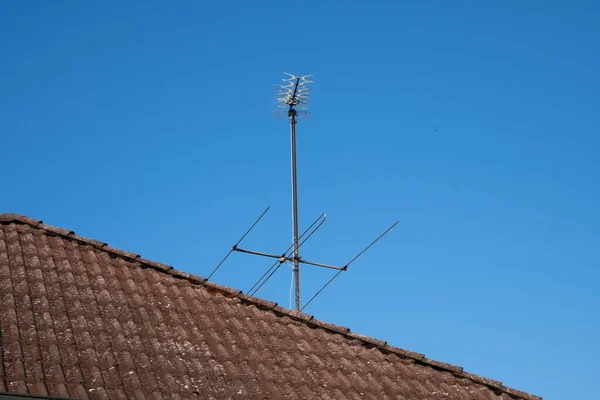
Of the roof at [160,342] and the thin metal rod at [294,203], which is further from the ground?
the thin metal rod at [294,203]

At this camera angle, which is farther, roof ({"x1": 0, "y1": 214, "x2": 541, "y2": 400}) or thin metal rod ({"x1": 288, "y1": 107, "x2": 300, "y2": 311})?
thin metal rod ({"x1": 288, "y1": 107, "x2": 300, "y2": 311})

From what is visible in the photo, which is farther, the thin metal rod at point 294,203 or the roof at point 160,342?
the thin metal rod at point 294,203

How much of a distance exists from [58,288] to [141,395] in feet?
6.51

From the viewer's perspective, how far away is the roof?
24.2ft

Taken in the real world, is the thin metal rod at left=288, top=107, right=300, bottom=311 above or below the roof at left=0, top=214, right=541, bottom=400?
above

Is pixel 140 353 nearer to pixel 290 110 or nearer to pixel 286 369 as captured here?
pixel 286 369

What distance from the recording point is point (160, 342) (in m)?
8.14

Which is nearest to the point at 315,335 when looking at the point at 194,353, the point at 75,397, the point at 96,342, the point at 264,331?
the point at 264,331

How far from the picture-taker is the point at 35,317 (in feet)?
26.3

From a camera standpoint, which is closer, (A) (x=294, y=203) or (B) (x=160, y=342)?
(B) (x=160, y=342)

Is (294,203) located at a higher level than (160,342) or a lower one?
higher

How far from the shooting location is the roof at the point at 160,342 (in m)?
7.38

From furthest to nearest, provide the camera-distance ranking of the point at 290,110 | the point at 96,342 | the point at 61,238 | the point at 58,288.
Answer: the point at 290,110
the point at 61,238
the point at 58,288
the point at 96,342

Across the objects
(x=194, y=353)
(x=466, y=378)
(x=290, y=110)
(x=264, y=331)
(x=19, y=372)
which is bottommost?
(x=19, y=372)
